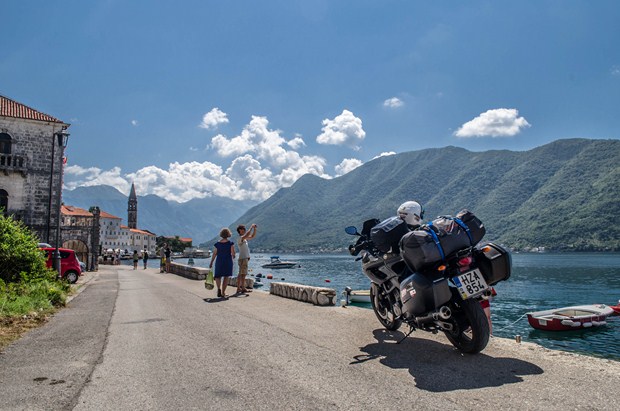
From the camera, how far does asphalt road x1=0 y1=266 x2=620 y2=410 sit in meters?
3.70

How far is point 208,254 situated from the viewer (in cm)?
19725

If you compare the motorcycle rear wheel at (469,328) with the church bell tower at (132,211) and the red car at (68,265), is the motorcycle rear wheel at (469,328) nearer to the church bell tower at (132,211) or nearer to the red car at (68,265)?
the red car at (68,265)

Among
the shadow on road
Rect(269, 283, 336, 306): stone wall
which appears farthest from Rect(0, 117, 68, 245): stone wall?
the shadow on road

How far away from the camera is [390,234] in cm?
589

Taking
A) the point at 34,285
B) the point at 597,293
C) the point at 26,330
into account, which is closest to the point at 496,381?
the point at 26,330

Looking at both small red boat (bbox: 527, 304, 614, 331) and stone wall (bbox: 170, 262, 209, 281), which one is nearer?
small red boat (bbox: 527, 304, 614, 331)

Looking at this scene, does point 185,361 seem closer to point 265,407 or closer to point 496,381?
point 265,407

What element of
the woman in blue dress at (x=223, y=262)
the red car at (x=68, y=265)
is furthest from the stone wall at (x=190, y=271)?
the woman in blue dress at (x=223, y=262)

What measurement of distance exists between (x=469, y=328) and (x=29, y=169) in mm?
32238

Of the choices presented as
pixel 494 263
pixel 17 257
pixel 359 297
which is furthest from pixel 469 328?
pixel 359 297

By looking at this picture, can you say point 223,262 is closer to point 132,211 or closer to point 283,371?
point 283,371

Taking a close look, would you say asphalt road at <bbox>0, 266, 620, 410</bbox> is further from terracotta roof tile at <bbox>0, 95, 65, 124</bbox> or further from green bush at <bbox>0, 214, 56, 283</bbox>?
terracotta roof tile at <bbox>0, 95, 65, 124</bbox>

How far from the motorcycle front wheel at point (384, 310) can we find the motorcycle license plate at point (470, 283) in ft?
5.81

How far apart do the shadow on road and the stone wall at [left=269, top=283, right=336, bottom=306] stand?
390cm
